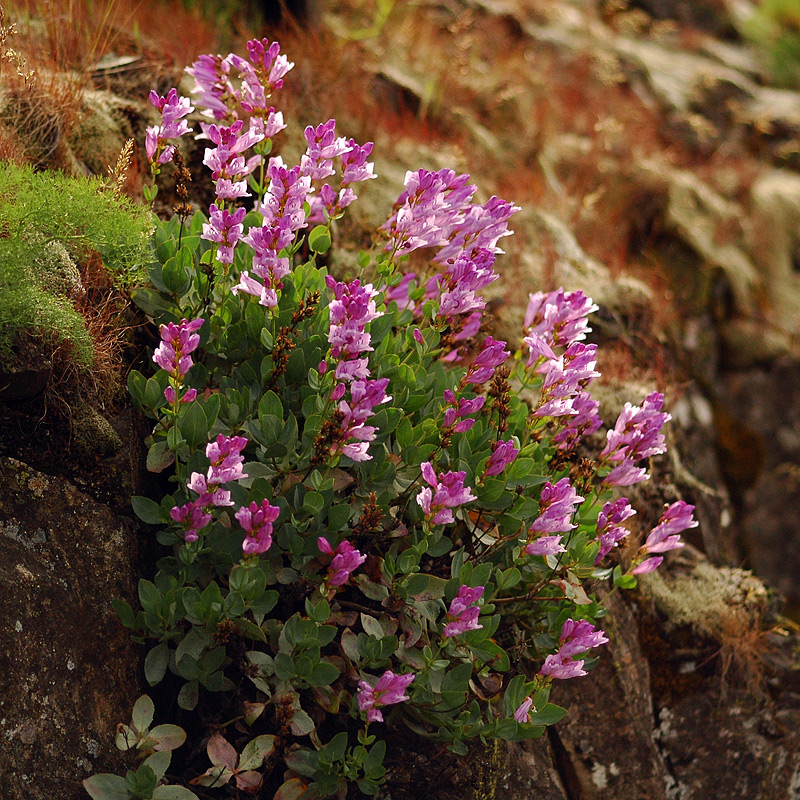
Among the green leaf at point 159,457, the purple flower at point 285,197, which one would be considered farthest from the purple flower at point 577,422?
the green leaf at point 159,457

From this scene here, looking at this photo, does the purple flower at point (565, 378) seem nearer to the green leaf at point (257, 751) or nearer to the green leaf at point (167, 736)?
the green leaf at point (257, 751)

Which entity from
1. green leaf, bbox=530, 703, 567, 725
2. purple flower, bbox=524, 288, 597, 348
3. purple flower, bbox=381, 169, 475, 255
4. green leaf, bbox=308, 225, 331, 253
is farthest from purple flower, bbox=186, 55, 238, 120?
green leaf, bbox=530, 703, 567, 725

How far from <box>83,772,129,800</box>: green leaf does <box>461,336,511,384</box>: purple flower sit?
4.98 ft

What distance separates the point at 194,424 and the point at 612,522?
1.37m

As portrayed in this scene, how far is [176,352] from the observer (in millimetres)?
2307

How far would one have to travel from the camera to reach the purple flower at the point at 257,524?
2.12 m

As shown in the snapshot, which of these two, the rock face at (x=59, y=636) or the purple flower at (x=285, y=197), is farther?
the purple flower at (x=285, y=197)

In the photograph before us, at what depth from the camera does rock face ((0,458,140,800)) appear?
7.22ft

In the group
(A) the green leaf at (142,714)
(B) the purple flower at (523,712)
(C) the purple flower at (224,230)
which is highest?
(C) the purple flower at (224,230)

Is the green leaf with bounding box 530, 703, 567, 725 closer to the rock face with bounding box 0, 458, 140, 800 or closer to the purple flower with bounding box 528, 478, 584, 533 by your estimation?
the purple flower with bounding box 528, 478, 584, 533

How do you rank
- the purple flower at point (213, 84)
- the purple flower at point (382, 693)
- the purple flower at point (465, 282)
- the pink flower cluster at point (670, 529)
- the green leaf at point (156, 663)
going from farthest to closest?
1. the purple flower at point (213, 84)
2. the pink flower cluster at point (670, 529)
3. the purple flower at point (465, 282)
4. the green leaf at point (156, 663)
5. the purple flower at point (382, 693)

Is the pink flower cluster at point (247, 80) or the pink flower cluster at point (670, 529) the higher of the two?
the pink flower cluster at point (247, 80)

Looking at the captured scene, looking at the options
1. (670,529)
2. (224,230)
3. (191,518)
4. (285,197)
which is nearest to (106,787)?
(191,518)

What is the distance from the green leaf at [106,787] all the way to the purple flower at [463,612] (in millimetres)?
953
